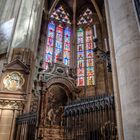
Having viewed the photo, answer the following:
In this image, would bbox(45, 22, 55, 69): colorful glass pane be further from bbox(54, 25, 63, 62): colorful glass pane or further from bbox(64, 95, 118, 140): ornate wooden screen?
bbox(64, 95, 118, 140): ornate wooden screen

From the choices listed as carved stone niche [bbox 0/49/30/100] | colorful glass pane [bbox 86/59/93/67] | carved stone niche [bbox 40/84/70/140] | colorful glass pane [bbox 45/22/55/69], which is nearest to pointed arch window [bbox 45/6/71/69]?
colorful glass pane [bbox 45/22/55/69]

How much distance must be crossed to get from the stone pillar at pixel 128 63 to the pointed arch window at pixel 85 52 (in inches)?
386

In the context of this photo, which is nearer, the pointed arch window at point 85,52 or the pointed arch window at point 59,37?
the pointed arch window at point 85,52

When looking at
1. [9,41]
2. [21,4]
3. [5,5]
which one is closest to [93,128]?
[9,41]

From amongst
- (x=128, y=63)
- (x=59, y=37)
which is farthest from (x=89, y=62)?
(x=128, y=63)

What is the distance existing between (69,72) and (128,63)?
8.71 m

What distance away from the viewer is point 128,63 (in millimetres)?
2771

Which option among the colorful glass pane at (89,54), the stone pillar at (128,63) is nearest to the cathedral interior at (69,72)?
the stone pillar at (128,63)

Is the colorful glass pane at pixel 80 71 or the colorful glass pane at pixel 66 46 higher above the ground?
the colorful glass pane at pixel 66 46

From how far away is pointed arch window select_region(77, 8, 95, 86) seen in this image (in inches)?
518

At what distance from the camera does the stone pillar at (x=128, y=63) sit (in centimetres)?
243

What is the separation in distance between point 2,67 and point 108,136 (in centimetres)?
678

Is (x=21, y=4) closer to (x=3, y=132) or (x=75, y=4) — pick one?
(x=75, y=4)

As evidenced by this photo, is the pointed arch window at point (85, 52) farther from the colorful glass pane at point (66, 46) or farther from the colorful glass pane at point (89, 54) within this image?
the colorful glass pane at point (66, 46)
